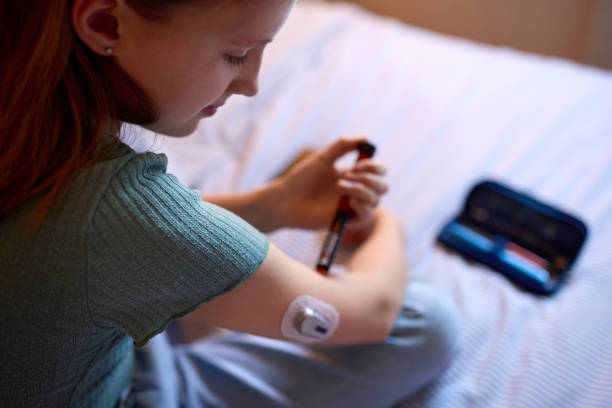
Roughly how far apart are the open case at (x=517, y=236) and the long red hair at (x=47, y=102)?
63 centimetres

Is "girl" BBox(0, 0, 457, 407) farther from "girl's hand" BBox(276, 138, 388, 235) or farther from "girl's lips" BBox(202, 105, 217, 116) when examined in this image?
"girl's hand" BBox(276, 138, 388, 235)

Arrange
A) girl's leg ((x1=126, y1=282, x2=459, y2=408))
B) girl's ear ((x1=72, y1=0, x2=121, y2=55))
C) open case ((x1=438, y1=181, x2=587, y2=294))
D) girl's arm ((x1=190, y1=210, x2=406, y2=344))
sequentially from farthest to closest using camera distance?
open case ((x1=438, y1=181, x2=587, y2=294)) < girl's leg ((x1=126, y1=282, x2=459, y2=408)) < girl's arm ((x1=190, y1=210, x2=406, y2=344)) < girl's ear ((x1=72, y1=0, x2=121, y2=55))

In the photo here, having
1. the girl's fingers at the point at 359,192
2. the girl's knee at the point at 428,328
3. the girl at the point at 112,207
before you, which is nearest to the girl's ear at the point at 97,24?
the girl at the point at 112,207

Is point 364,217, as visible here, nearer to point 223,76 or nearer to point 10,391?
point 223,76

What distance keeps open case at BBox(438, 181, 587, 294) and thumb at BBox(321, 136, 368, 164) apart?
0.29m

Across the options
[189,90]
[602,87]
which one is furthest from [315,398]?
[602,87]

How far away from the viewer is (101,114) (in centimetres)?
45

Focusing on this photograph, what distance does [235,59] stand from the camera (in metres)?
0.47

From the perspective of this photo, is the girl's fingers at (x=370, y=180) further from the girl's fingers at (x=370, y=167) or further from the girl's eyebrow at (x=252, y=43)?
the girl's eyebrow at (x=252, y=43)

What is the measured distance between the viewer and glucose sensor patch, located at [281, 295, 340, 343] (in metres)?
0.53

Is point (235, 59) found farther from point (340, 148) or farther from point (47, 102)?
point (340, 148)

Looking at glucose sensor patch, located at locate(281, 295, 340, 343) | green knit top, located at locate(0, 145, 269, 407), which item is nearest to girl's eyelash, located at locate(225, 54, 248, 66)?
green knit top, located at locate(0, 145, 269, 407)

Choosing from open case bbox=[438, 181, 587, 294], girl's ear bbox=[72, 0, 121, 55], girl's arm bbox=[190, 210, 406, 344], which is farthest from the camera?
open case bbox=[438, 181, 587, 294]

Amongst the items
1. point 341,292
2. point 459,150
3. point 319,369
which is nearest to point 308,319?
point 341,292
